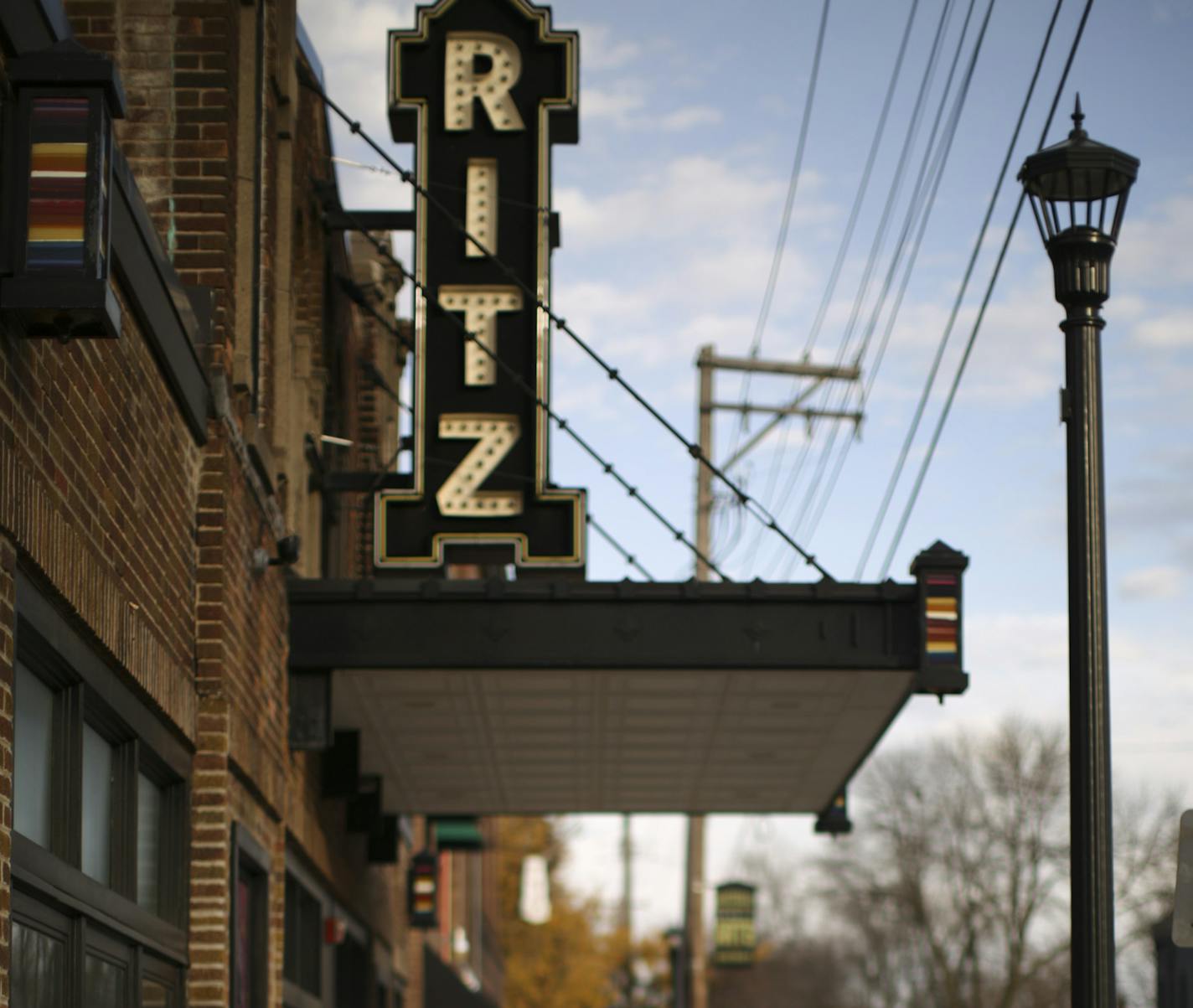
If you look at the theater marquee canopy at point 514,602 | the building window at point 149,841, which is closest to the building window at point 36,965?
the building window at point 149,841

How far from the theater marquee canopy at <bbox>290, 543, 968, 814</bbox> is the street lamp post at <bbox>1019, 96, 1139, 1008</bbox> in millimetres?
3847

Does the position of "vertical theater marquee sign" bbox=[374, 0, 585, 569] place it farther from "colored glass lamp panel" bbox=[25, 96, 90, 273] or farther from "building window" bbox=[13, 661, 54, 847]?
"colored glass lamp panel" bbox=[25, 96, 90, 273]

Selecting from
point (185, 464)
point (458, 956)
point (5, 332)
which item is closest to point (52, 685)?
point (5, 332)

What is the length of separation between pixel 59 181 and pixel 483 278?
8.30 meters

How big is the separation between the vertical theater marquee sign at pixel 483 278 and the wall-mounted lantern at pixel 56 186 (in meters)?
7.47

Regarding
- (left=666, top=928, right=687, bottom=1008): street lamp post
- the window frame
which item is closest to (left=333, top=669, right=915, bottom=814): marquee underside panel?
the window frame

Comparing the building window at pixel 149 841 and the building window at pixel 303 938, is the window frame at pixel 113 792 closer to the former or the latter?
the building window at pixel 149 841

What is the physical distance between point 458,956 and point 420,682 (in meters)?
27.3

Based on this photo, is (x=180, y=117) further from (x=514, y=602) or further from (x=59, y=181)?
(x=59, y=181)

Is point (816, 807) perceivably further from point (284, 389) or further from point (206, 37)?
point (206, 37)

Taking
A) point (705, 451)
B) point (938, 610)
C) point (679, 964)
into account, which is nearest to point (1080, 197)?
point (938, 610)

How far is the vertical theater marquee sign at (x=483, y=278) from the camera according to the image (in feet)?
44.3

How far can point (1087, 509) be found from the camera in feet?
27.6

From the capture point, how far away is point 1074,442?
335 inches
